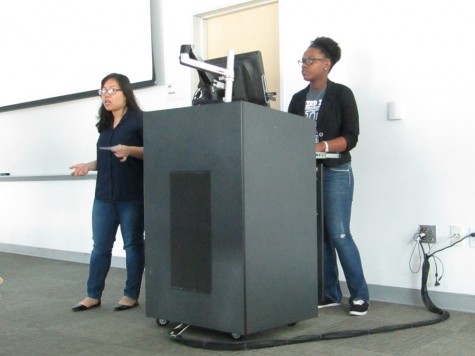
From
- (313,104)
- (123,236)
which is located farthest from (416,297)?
(123,236)

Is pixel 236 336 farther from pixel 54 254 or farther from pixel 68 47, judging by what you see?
pixel 68 47

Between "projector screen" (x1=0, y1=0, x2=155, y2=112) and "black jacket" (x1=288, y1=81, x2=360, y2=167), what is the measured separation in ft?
6.20

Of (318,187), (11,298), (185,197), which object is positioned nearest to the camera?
(185,197)

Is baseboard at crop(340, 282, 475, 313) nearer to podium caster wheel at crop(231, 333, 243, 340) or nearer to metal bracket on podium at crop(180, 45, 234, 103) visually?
podium caster wheel at crop(231, 333, 243, 340)

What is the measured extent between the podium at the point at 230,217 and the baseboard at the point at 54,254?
2224mm

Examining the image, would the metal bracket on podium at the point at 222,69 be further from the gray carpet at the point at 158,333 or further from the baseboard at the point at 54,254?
the baseboard at the point at 54,254

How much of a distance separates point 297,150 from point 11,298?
6.78 ft

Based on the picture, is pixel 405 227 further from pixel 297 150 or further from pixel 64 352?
pixel 64 352

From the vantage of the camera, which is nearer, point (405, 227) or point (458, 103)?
point (458, 103)

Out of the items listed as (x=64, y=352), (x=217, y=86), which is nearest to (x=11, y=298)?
(x=64, y=352)

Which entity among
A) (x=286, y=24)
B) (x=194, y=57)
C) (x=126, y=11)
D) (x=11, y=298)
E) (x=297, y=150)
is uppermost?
(x=126, y=11)

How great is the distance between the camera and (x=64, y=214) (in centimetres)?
534

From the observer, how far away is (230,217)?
2.40 meters

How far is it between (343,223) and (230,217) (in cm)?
88
